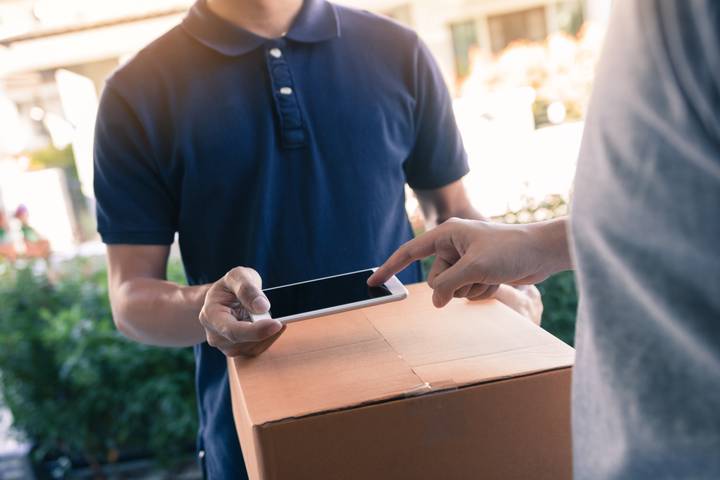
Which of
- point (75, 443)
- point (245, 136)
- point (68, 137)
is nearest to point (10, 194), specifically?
point (68, 137)

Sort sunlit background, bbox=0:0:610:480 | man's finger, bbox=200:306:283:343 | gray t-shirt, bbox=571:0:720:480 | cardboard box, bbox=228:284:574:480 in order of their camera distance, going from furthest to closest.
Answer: sunlit background, bbox=0:0:610:480
man's finger, bbox=200:306:283:343
cardboard box, bbox=228:284:574:480
gray t-shirt, bbox=571:0:720:480

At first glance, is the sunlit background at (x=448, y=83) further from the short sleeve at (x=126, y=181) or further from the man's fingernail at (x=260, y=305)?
the man's fingernail at (x=260, y=305)

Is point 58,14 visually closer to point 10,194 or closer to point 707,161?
point 10,194

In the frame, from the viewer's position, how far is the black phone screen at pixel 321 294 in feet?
2.88

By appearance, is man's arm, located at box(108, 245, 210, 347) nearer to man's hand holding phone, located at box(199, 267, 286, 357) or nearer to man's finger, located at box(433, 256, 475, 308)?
man's hand holding phone, located at box(199, 267, 286, 357)

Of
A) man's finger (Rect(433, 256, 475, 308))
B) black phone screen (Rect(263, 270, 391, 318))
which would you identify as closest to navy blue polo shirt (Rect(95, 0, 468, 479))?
black phone screen (Rect(263, 270, 391, 318))

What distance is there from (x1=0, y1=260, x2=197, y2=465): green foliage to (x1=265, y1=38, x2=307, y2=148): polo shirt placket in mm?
1567

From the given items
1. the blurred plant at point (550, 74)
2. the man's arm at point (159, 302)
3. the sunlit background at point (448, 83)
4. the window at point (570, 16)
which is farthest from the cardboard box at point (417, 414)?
the window at point (570, 16)

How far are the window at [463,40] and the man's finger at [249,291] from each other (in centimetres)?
322

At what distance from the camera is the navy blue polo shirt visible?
3.89ft

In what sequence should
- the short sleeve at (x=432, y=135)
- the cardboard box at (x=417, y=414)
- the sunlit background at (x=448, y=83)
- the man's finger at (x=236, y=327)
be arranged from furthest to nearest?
the sunlit background at (x=448, y=83) → the short sleeve at (x=432, y=135) → the man's finger at (x=236, y=327) → the cardboard box at (x=417, y=414)

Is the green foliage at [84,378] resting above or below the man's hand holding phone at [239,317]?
below

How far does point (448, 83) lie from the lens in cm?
371

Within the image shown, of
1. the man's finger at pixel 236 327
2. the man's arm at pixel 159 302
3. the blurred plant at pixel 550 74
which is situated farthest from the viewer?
the blurred plant at pixel 550 74
